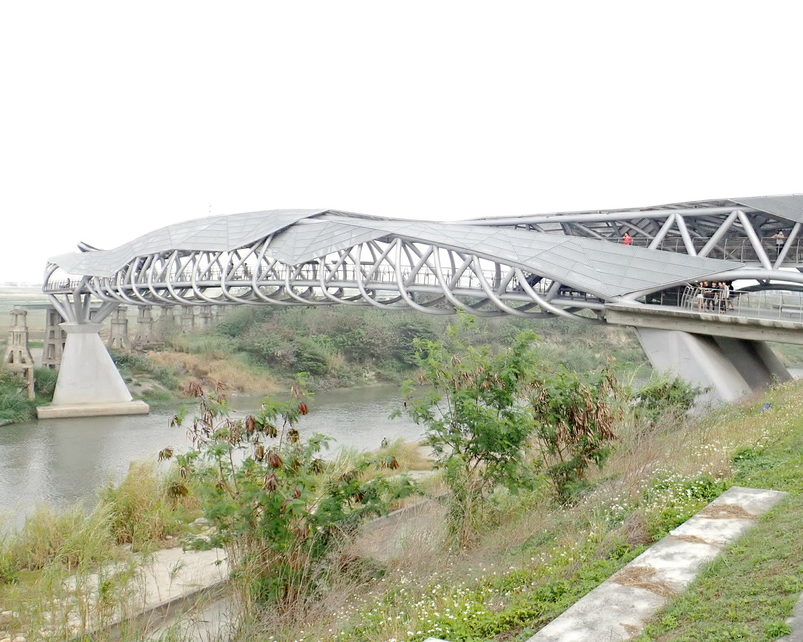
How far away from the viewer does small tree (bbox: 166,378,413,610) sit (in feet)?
23.9

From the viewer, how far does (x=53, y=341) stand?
40.3 m

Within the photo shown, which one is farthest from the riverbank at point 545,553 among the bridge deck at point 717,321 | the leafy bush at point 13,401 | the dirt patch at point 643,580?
the leafy bush at point 13,401

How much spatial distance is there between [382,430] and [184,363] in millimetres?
20702

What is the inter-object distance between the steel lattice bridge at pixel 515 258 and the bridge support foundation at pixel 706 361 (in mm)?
147

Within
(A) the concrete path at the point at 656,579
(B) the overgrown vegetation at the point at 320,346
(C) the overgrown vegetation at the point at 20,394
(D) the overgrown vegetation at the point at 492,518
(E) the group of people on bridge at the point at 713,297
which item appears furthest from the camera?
(B) the overgrown vegetation at the point at 320,346

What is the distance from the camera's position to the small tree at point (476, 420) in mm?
8992

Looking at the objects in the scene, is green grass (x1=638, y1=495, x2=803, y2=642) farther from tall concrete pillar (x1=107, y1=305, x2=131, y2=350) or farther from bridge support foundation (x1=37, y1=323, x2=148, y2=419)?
tall concrete pillar (x1=107, y1=305, x2=131, y2=350)

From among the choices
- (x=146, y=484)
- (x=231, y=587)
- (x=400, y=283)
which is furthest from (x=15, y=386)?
(x=231, y=587)

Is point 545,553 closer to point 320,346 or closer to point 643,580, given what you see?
point 643,580

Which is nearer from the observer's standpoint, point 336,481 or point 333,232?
point 336,481

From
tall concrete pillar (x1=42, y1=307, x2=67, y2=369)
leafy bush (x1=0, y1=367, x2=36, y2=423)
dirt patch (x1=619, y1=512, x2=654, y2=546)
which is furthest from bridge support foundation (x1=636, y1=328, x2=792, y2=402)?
tall concrete pillar (x1=42, y1=307, x2=67, y2=369)

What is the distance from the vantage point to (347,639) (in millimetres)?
5867

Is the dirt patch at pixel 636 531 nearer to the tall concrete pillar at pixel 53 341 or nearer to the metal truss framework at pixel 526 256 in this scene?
the metal truss framework at pixel 526 256

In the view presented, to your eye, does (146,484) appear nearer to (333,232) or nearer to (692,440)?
(692,440)
